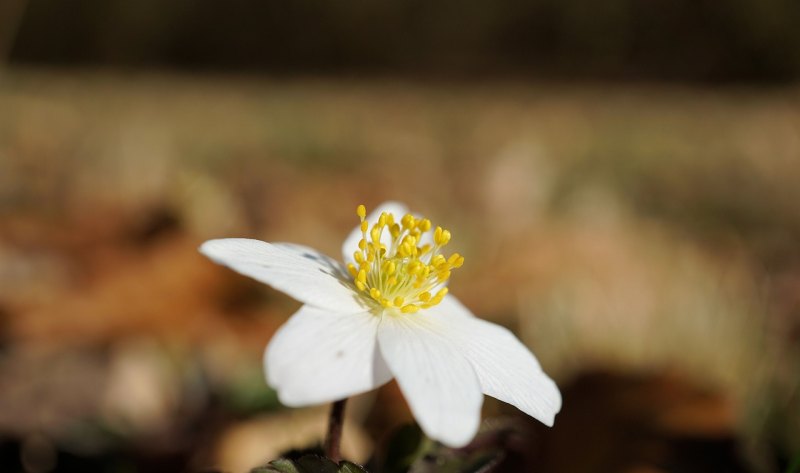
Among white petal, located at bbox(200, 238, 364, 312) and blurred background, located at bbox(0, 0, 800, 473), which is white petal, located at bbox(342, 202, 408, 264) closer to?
white petal, located at bbox(200, 238, 364, 312)

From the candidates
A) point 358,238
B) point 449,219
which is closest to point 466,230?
point 449,219

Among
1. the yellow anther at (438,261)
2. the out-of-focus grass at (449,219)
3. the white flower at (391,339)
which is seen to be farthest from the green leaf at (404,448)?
the out-of-focus grass at (449,219)

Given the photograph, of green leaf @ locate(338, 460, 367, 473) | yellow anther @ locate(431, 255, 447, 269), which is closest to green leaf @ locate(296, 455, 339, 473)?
green leaf @ locate(338, 460, 367, 473)

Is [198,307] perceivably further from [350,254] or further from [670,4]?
[670,4]

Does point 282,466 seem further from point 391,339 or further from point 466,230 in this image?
point 466,230

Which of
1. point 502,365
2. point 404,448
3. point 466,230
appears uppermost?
point 502,365

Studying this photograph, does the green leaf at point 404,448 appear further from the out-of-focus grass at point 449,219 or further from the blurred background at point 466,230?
the out-of-focus grass at point 449,219

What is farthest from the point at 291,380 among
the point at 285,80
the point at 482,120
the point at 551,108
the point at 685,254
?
the point at 285,80
